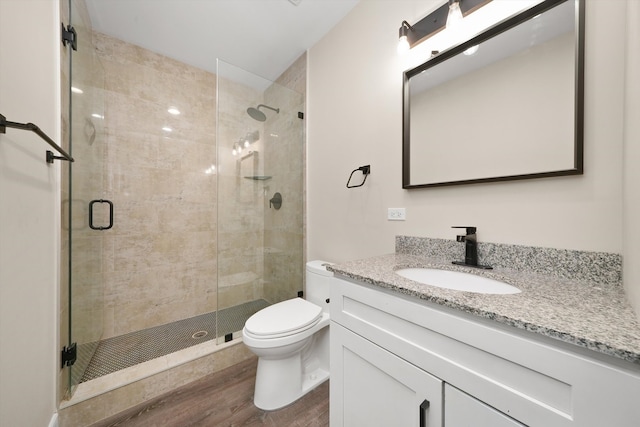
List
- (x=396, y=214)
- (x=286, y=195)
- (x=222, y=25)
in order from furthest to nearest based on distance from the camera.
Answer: (x=286, y=195), (x=222, y=25), (x=396, y=214)

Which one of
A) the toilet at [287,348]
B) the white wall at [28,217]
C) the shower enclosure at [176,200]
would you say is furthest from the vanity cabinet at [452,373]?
the shower enclosure at [176,200]

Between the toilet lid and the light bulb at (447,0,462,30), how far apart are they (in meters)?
1.72

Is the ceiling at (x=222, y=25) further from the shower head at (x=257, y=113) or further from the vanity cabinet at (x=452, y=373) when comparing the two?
the vanity cabinet at (x=452, y=373)

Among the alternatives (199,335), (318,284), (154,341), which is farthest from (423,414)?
(154,341)

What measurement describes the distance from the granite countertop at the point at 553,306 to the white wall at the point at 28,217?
1.17 m

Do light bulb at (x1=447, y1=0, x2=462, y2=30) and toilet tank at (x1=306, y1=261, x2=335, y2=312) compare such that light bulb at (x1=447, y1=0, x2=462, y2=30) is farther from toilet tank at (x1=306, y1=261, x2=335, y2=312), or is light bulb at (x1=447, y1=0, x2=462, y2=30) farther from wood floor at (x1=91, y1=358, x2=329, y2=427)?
wood floor at (x1=91, y1=358, x2=329, y2=427)

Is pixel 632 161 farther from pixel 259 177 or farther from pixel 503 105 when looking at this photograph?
pixel 259 177

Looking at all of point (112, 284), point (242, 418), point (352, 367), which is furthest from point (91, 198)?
point (352, 367)

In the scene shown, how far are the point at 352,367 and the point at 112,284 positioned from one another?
87.4 inches

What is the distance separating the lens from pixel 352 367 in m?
0.90

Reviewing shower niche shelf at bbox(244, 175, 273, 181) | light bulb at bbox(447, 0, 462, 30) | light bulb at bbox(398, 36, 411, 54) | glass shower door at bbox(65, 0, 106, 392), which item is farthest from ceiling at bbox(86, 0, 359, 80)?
shower niche shelf at bbox(244, 175, 273, 181)

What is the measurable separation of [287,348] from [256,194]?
1246 mm

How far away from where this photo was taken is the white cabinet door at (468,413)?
1.76ft

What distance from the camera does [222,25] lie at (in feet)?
5.98
